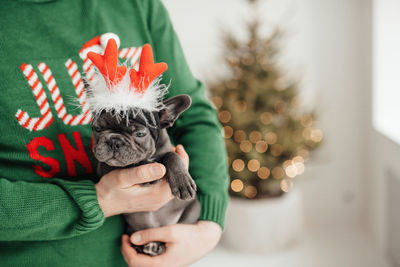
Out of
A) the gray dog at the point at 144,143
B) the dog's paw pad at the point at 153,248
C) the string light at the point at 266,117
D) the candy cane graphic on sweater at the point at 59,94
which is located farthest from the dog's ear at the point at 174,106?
the string light at the point at 266,117

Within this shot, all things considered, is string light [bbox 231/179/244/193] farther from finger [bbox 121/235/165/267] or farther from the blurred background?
finger [bbox 121/235/165/267]

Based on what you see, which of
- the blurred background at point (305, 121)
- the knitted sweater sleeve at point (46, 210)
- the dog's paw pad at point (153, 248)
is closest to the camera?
the knitted sweater sleeve at point (46, 210)

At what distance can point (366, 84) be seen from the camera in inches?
104

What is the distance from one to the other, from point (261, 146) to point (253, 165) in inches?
5.1

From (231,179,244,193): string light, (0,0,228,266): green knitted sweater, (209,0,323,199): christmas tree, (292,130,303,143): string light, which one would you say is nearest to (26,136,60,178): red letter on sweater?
(0,0,228,266): green knitted sweater

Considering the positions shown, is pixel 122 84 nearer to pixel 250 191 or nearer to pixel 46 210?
pixel 46 210

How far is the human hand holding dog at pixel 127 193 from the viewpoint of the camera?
830 millimetres

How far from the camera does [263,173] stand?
95.2 inches

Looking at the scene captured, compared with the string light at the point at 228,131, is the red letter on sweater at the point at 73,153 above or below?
above

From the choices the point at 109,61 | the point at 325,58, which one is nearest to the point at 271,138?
the point at 325,58

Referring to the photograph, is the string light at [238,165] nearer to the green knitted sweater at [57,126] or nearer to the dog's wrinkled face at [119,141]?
the green knitted sweater at [57,126]

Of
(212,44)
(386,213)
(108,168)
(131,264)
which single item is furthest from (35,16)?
(386,213)

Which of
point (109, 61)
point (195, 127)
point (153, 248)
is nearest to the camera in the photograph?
point (109, 61)

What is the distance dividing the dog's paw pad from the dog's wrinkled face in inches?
9.5
